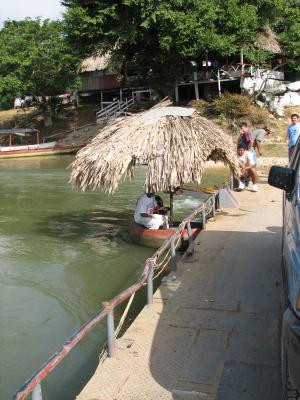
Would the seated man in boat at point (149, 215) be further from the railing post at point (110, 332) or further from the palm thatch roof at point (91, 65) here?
the palm thatch roof at point (91, 65)

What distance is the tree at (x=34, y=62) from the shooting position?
3494 cm

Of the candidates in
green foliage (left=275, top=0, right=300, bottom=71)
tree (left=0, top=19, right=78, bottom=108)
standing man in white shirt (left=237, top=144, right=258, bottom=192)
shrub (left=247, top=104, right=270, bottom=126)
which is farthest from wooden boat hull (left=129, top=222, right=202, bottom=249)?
tree (left=0, top=19, right=78, bottom=108)

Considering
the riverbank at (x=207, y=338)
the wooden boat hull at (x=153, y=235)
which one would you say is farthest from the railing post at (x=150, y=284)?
the wooden boat hull at (x=153, y=235)

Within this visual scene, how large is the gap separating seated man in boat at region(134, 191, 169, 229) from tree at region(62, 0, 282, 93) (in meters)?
18.9

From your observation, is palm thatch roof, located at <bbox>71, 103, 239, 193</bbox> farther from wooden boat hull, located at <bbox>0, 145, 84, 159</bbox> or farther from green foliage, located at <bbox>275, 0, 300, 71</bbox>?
green foliage, located at <bbox>275, 0, 300, 71</bbox>

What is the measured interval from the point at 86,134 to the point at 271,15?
47.5ft

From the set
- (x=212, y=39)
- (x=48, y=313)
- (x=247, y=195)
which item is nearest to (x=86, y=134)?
(x=212, y=39)

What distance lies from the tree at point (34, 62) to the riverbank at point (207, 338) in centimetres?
3009

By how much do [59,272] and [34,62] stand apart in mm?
29009

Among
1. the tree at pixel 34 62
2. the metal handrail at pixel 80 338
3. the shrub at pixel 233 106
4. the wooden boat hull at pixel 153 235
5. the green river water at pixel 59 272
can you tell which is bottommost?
the green river water at pixel 59 272

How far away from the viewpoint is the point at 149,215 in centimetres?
999

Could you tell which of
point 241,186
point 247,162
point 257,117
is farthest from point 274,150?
point 247,162

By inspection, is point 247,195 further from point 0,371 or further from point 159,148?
point 0,371

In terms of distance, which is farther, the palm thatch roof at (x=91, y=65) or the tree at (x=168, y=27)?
the palm thatch roof at (x=91, y=65)
